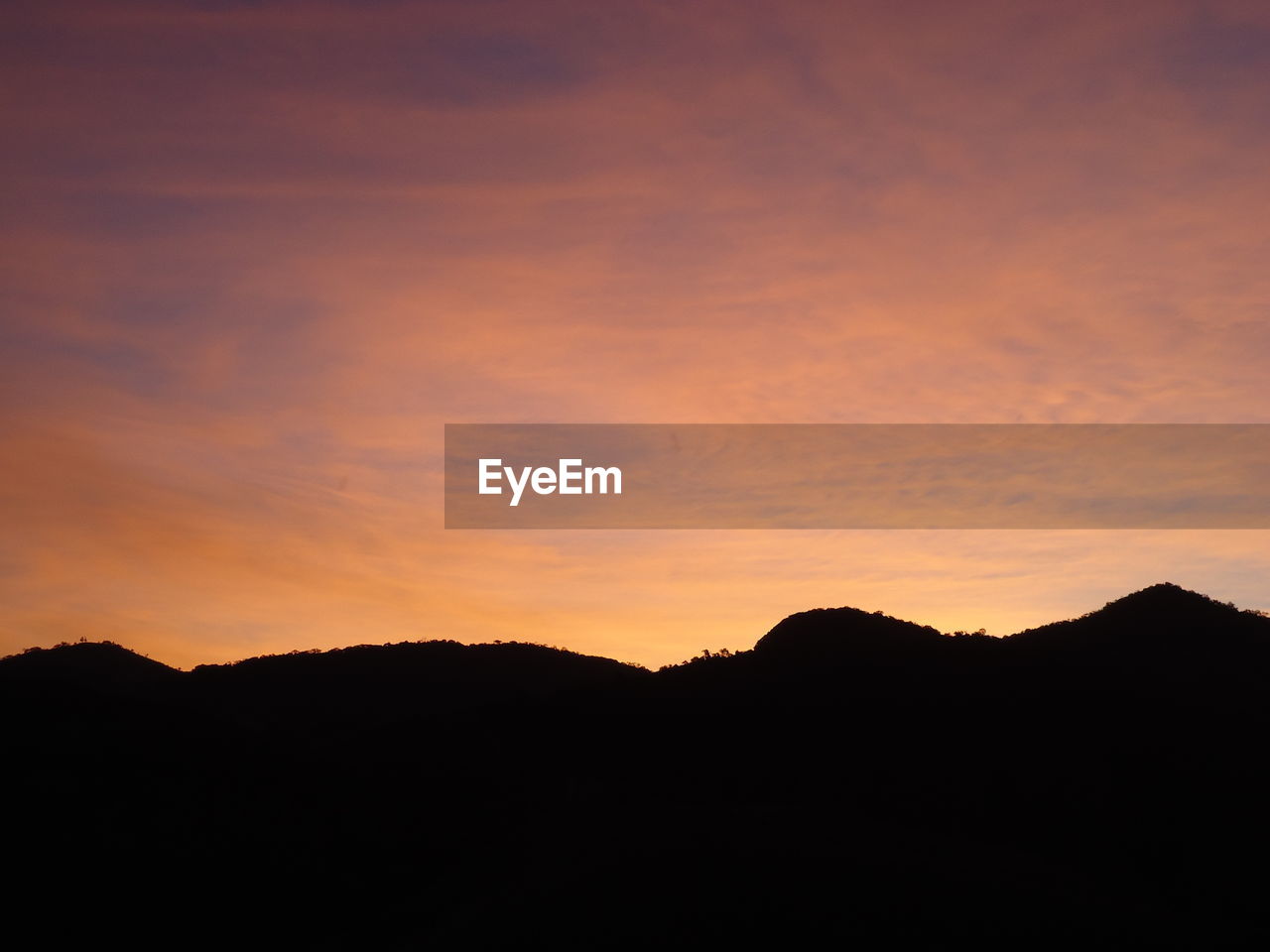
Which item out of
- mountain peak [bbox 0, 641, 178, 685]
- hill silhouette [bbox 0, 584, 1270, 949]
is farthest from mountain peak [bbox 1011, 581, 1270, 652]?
mountain peak [bbox 0, 641, 178, 685]

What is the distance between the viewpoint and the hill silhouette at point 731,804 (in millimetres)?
27781

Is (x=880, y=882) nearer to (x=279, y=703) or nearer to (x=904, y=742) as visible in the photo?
(x=904, y=742)

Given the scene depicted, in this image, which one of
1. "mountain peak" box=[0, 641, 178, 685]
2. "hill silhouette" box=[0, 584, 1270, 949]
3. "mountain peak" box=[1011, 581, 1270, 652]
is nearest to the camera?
"hill silhouette" box=[0, 584, 1270, 949]

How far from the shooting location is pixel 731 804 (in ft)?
117

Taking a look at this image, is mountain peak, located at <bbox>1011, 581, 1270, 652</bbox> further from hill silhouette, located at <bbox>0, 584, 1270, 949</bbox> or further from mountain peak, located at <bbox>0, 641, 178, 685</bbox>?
mountain peak, located at <bbox>0, 641, 178, 685</bbox>

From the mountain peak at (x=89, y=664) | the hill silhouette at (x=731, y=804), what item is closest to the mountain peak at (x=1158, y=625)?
the hill silhouette at (x=731, y=804)

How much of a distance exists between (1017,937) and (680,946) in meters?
8.27

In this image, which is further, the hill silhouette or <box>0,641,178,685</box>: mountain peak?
<box>0,641,178,685</box>: mountain peak

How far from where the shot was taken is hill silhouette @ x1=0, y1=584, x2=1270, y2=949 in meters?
27.8

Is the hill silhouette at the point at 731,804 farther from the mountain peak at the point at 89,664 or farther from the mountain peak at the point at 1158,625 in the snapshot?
the mountain peak at the point at 89,664

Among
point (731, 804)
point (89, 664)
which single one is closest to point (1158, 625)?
point (731, 804)

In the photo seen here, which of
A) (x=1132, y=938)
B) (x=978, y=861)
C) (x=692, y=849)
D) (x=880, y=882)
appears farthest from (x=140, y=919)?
(x=1132, y=938)

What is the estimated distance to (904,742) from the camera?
143ft

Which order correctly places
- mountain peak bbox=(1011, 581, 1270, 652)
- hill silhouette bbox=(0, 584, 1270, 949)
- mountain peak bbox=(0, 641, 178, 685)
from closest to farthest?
1. hill silhouette bbox=(0, 584, 1270, 949)
2. mountain peak bbox=(1011, 581, 1270, 652)
3. mountain peak bbox=(0, 641, 178, 685)
